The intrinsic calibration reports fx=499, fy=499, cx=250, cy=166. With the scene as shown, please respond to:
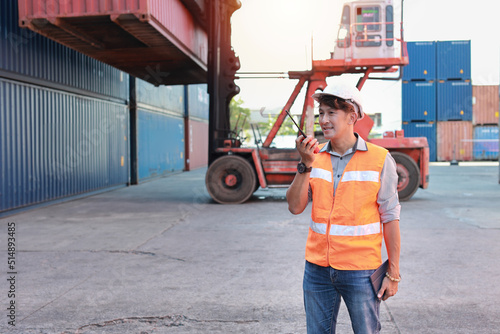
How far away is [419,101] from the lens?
31547mm

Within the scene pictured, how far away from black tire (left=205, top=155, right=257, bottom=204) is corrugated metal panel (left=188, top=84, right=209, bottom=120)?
47.1 ft

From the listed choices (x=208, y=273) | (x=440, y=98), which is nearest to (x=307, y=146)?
(x=208, y=273)

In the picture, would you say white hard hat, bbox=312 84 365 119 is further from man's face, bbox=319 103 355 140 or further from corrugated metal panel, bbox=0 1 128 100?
corrugated metal panel, bbox=0 1 128 100

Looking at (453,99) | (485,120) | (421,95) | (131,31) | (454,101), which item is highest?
(421,95)

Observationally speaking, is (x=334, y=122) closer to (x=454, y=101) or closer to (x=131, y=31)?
(x=131, y=31)

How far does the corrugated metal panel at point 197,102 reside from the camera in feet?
86.2

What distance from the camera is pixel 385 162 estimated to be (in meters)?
2.38

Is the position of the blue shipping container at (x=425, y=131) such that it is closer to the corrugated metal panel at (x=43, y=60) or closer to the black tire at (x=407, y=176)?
the black tire at (x=407, y=176)

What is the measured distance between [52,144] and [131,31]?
350 centimetres

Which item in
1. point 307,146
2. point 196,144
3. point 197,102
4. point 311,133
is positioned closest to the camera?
point 307,146

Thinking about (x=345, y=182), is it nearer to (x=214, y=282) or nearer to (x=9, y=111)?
(x=214, y=282)

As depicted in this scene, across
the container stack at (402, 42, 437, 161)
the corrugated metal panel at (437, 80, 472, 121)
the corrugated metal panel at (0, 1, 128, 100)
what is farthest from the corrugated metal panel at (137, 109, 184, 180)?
the corrugated metal panel at (437, 80, 472, 121)

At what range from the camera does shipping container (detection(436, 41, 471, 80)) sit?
30.9 metres

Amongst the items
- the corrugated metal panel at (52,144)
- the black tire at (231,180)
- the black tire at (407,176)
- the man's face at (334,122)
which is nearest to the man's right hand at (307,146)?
the man's face at (334,122)
